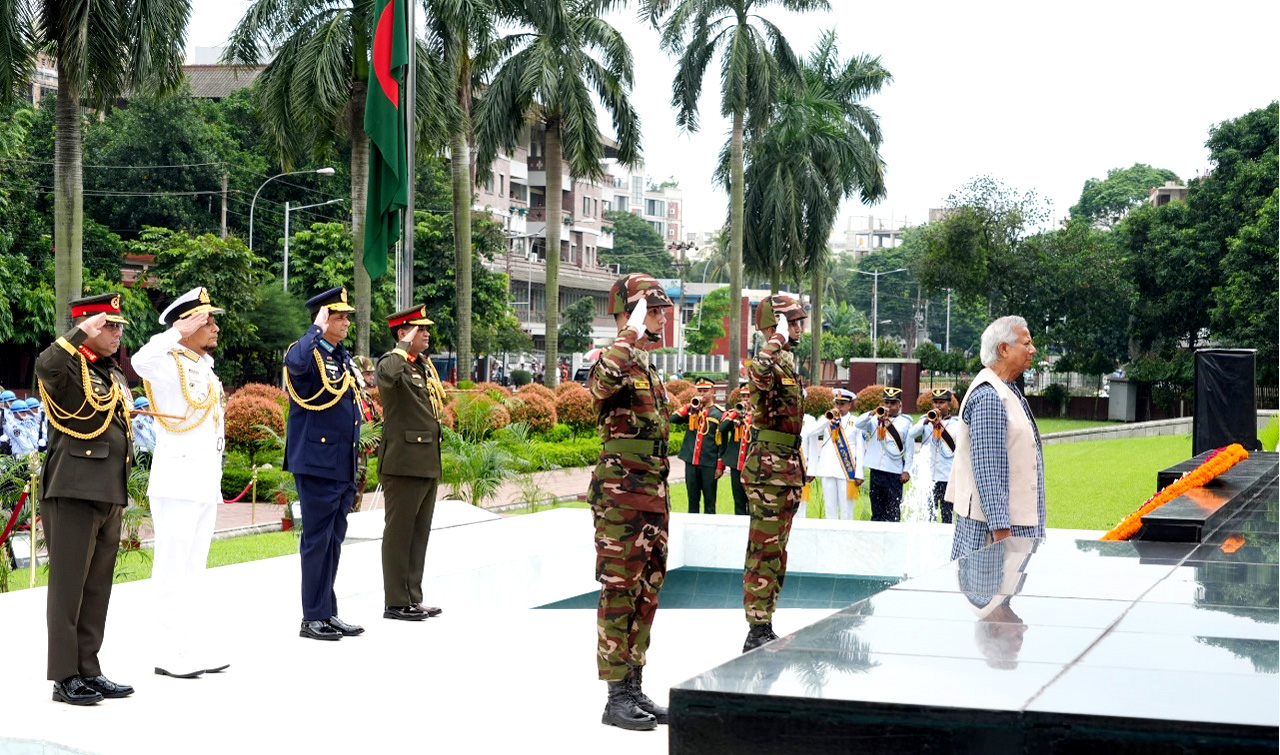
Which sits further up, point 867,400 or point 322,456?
point 322,456

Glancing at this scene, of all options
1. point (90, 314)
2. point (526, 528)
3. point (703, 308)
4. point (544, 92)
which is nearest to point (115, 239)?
point (544, 92)

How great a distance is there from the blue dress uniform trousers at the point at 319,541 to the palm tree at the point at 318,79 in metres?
15.4

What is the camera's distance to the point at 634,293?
598cm

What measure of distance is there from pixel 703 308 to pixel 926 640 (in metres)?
81.6

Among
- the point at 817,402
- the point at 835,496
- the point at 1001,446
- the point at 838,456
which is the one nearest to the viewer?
the point at 1001,446

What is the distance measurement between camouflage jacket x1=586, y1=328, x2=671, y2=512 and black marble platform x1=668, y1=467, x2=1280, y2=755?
123cm

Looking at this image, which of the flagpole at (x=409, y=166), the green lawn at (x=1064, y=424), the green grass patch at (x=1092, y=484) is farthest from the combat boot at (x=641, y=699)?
the green lawn at (x=1064, y=424)

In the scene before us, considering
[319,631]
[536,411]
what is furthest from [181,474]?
[536,411]

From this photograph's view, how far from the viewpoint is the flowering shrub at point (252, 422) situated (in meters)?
19.7

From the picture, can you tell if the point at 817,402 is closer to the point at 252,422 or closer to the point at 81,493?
the point at 252,422

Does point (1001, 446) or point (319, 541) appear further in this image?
point (319, 541)

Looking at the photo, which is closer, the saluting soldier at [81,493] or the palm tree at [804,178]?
the saluting soldier at [81,493]

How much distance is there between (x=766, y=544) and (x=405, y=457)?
94.0 inches

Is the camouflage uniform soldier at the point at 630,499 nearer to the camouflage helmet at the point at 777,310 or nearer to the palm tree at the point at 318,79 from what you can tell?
the camouflage helmet at the point at 777,310
